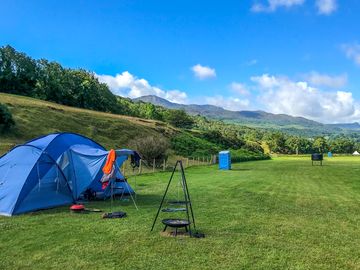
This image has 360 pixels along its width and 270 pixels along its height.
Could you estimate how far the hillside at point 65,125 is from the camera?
159 ft

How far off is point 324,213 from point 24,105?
53.3m

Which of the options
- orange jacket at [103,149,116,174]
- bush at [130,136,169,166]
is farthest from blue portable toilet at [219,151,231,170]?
orange jacket at [103,149,116,174]

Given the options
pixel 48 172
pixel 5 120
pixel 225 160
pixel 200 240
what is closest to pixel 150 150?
Answer: pixel 225 160

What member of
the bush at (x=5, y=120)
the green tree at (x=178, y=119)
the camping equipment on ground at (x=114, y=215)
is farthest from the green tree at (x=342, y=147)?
the camping equipment on ground at (x=114, y=215)

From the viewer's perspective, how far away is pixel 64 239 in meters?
9.66

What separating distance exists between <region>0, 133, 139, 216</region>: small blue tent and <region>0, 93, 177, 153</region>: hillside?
29336 millimetres

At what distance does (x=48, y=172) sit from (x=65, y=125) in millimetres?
42337

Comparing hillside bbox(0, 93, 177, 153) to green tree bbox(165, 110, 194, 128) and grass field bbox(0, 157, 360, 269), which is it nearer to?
grass field bbox(0, 157, 360, 269)

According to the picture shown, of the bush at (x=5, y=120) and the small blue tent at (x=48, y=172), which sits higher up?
the bush at (x=5, y=120)

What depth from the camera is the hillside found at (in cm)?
4856

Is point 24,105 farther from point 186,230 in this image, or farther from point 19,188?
point 186,230

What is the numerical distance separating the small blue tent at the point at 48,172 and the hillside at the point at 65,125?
2934 cm

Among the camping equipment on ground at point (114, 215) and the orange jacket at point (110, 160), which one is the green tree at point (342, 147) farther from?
the camping equipment on ground at point (114, 215)

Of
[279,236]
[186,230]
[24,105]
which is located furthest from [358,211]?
[24,105]
